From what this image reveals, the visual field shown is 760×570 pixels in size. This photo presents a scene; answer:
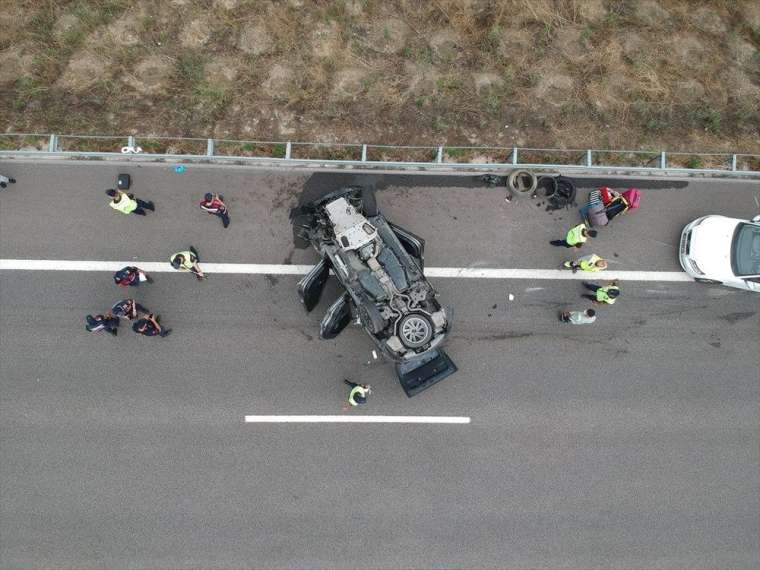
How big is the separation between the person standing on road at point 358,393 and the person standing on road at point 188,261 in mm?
4017

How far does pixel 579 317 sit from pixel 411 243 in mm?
4071

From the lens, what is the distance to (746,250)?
8758 millimetres

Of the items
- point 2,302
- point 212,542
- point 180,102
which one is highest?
point 180,102

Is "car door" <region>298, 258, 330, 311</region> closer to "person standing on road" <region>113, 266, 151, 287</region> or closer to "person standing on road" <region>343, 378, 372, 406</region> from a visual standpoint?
"person standing on road" <region>343, 378, 372, 406</region>

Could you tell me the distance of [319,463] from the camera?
8.73 metres

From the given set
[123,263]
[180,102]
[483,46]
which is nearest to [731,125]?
[483,46]

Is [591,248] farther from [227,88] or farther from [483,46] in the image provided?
[227,88]

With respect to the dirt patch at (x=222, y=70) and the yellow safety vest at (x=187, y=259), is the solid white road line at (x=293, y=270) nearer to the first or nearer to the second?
the yellow safety vest at (x=187, y=259)

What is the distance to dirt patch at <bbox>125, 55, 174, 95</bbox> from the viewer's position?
9.39 meters

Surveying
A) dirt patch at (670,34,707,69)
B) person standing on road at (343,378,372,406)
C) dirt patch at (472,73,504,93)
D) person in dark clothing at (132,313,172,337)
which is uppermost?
dirt patch at (670,34,707,69)

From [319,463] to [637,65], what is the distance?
12.2 meters

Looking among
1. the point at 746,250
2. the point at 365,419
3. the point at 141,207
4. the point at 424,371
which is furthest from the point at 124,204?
the point at 746,250

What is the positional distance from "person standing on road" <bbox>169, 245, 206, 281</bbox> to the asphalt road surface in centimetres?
30

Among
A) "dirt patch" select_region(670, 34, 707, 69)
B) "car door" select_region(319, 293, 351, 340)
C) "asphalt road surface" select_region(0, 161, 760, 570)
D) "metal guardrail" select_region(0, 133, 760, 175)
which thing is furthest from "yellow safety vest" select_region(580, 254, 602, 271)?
"dirt patch" select_region(670, 34, 707, 69)
